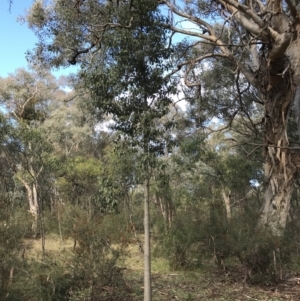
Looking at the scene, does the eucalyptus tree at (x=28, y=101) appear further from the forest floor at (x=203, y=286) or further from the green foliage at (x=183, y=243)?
the forest floor at (x=203, y=286)

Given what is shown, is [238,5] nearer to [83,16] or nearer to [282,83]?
[282,83]

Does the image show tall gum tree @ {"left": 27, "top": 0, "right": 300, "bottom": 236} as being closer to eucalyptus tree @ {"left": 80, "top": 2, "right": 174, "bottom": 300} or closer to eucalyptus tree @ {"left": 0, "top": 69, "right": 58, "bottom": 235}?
eucalyptus tree @ {"left": 80, "top": 2, "right": 174, "bottom": 300}

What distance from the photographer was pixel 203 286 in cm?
750

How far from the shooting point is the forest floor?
6.51 m

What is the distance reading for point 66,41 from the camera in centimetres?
898

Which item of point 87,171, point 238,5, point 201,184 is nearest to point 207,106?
point 201,184

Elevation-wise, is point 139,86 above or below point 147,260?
above

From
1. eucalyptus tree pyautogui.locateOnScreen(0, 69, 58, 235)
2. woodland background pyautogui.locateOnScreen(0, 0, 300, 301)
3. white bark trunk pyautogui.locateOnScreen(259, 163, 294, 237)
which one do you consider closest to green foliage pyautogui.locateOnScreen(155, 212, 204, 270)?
woodland background pyautogui.locateOnScreen(0, 0, 300, 301)

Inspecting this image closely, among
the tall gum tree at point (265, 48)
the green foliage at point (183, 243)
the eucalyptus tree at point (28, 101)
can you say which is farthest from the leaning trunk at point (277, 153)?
the eucalyptus tree at point (28, 101)

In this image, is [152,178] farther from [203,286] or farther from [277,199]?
[277,199]

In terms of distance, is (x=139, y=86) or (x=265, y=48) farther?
(x=265, y=48)

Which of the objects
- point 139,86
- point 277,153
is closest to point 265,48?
point 277,153

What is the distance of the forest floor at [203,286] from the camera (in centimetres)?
651

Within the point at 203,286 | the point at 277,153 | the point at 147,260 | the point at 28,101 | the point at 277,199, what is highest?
the point at 28,101
